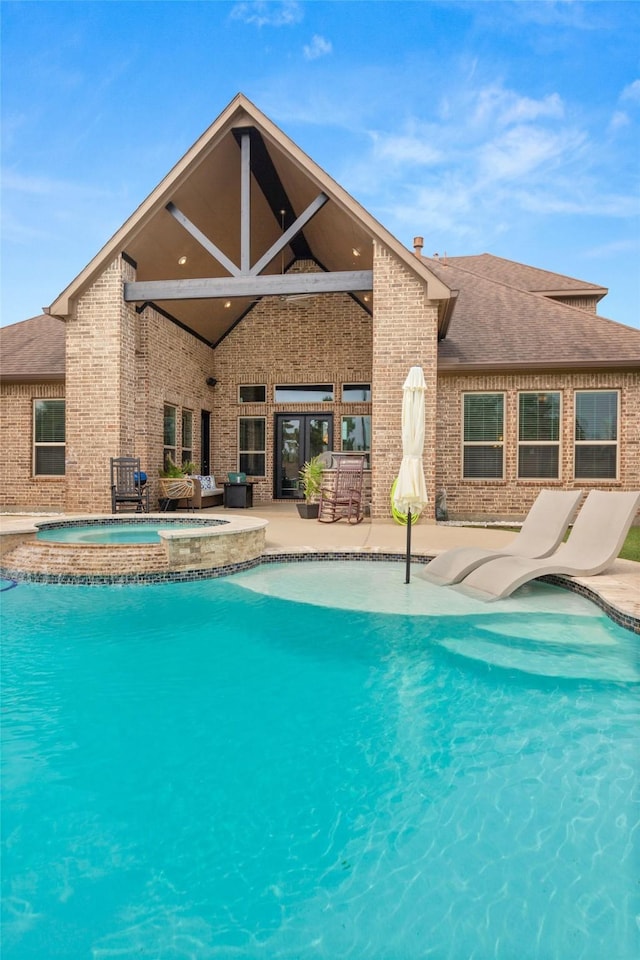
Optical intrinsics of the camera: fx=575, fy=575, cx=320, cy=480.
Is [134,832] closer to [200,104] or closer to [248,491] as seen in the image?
[248,491]

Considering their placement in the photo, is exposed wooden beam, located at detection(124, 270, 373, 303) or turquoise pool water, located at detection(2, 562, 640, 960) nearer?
turquoise pool water, located at detection(2, 562, 640, 960)

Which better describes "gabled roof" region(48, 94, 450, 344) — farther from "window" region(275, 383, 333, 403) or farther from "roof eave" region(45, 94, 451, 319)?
"window" region(275, 383, 333, 403)

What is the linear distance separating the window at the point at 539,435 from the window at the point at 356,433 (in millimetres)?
4018

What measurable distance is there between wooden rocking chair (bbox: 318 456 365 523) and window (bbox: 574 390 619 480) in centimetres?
484

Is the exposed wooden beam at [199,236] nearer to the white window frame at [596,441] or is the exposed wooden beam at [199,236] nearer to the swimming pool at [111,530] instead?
the swimming pool at [111,530]

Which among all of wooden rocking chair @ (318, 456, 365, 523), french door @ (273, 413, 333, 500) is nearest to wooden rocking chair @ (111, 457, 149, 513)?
wooden rocking chair @ (318, 456, 365, 523)

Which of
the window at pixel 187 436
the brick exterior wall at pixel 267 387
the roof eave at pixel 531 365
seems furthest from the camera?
the window at pixel 187 436

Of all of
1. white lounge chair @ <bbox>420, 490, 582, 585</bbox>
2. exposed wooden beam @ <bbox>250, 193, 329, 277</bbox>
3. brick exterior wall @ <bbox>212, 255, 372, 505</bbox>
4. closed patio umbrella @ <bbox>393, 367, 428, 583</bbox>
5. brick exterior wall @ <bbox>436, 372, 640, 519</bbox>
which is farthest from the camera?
brick exterior wall @ <bbox>212, 255, 372, 505</bbox>

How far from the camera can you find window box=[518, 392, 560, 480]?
40.1ft

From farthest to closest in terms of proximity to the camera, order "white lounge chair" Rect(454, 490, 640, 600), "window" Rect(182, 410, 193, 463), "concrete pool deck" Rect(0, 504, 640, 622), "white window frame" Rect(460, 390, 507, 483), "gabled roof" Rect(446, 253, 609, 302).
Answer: "gabled roof" Rect(446, 253, 609, 302), "window" Rect(182, 410, 193, 463), "white window frame" Rect(460, 390, 507, 483), "white lounge chair" Rect(454, 490, 640, 600), "concrete pool deck" Rect(0, 504, 640, 622)

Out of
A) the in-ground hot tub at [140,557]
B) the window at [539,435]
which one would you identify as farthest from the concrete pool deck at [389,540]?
the window at [539,435]

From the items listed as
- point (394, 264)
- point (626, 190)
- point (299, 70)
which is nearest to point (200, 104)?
A: point (299, 70)

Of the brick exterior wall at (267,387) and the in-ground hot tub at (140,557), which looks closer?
the in-ground hot tub at (140,557)

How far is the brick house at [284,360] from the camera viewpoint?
1044cm
